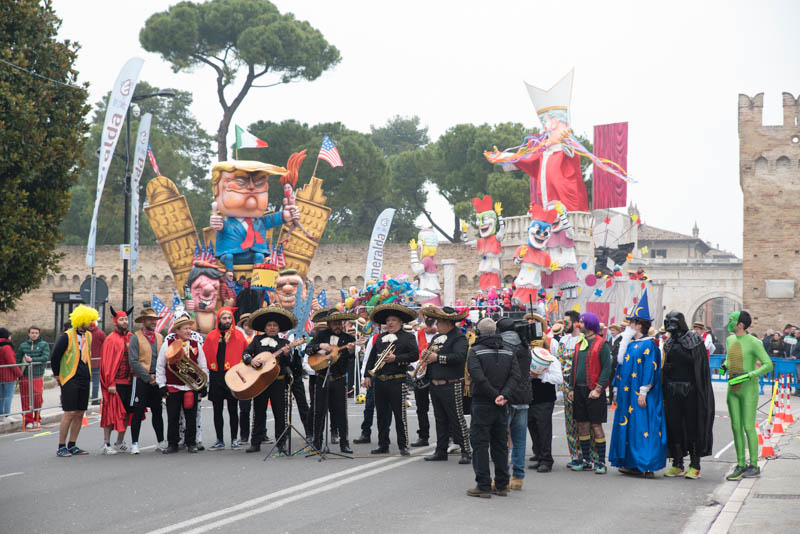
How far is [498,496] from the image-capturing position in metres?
8.86

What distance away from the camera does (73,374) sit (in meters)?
11.9

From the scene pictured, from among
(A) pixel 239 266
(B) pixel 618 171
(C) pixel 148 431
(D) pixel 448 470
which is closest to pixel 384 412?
(D) pixel 448 470

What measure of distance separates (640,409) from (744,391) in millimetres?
1109

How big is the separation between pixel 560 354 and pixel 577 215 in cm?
2446

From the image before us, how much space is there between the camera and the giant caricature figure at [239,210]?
2291 centimetres

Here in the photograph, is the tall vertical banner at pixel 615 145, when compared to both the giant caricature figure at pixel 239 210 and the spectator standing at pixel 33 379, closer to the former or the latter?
the giant caricature figure at pixel 239 210

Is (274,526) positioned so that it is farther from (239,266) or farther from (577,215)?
(577,215)

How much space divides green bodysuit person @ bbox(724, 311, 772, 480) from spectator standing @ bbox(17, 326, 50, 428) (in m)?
11.3

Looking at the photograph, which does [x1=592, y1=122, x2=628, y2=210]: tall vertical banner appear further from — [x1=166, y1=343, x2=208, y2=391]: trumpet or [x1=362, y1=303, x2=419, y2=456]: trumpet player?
[x1=166, y1=343, x2=208, y2=391]: trumpet

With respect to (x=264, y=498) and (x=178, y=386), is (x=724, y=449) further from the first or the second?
(x=178, y=386)

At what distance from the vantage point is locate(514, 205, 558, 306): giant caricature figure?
30.8 metres

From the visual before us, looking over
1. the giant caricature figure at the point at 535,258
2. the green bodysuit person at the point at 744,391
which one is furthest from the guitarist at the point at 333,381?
the giant caricature figure at the point at 535,258

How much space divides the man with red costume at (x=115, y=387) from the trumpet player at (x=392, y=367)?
3073 mm

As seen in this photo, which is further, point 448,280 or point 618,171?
point 448,280
